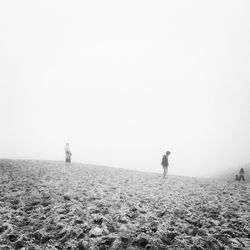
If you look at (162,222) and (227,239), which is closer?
(227,239)

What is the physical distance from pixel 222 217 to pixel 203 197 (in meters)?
4.43

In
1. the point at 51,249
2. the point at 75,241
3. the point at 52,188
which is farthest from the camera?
the point at 52,188

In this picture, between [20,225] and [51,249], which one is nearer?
[51,249]

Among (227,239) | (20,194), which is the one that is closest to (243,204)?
(227,239)

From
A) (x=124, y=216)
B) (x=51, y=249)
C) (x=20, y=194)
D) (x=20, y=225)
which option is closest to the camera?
(x=51, y=249)

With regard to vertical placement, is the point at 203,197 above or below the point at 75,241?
above

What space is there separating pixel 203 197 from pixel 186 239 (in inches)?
285

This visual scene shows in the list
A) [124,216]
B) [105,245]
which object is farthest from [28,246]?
[124,216]

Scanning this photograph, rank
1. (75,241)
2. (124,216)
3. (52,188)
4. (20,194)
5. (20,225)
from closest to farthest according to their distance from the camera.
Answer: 1. (75,241)
2. (20,225)
3. (124,216)
4. (20,194)
5. (52,188)

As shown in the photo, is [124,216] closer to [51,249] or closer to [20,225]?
[51,249]

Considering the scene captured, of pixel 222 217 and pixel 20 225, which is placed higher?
pixel 222 217

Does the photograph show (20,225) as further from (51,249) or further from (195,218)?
(195,218)

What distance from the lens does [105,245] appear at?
758 centimetres

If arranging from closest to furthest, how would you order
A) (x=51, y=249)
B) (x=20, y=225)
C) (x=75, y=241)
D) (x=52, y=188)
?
1. (x=51, y=249)
2. (x=75, y=241)
3. (x=20, y=225)
4. (x=52, y=188)
